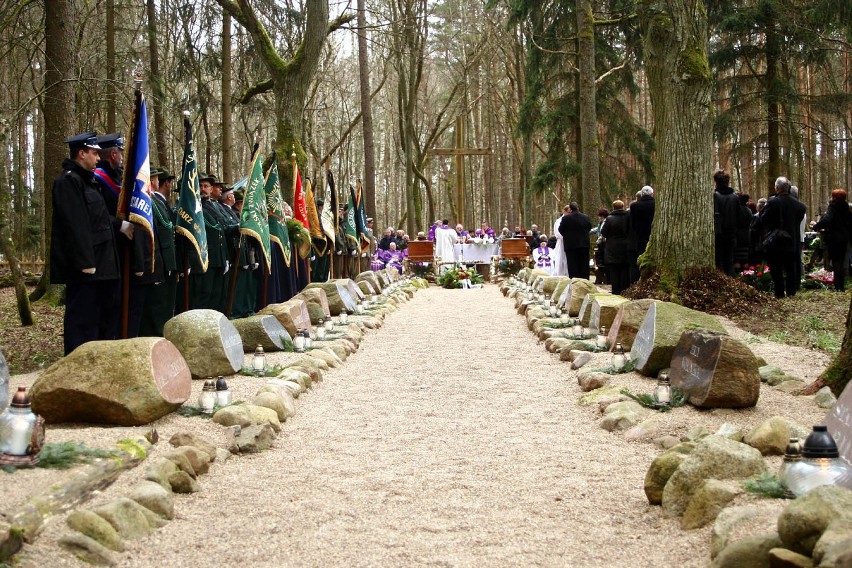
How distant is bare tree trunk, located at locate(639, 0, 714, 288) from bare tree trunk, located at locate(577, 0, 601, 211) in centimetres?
902

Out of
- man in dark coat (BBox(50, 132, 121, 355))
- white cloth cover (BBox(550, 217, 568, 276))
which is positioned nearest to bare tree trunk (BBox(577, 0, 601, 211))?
white cloth cover (BBox(550, 217, 568, 276))

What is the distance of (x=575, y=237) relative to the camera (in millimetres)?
19453

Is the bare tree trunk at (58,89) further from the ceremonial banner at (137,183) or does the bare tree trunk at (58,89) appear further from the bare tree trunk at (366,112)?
the bare tree trunk at (366,112)

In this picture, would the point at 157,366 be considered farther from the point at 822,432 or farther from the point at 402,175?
the point at 402,175

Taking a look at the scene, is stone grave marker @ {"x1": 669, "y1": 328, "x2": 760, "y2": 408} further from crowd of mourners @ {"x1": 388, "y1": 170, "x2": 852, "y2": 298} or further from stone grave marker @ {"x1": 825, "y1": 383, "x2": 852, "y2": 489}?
crowd of mourners @ {"x1": 388, "y1": 170, "x2": 852, "y2": 298}

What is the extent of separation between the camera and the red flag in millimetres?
16425

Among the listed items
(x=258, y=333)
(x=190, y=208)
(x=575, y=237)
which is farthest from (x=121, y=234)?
(x=575, y=237)

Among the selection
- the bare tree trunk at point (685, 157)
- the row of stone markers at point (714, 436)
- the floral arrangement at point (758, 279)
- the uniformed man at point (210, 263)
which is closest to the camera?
the row of stone markers at point (714, 436)

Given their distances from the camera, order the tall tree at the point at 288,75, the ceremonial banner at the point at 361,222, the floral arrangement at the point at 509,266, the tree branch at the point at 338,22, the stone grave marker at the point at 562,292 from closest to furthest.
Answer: the stone grave marker at the point at 562,292 → the tall tree at the point at 288,75 → the tree branch at the point at 338,22 → the ceremonial banner at the point at 361,222 → the floral arrangement at the point at 509,266

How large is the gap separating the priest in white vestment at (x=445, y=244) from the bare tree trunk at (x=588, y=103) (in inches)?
270

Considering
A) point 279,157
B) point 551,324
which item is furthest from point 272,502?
point 279,157

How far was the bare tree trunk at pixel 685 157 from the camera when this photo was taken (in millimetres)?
13750

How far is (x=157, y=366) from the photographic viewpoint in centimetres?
643

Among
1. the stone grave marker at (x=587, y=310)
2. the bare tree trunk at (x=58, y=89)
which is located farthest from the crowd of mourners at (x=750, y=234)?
the bare tree trunk at (x=58, y=89)
